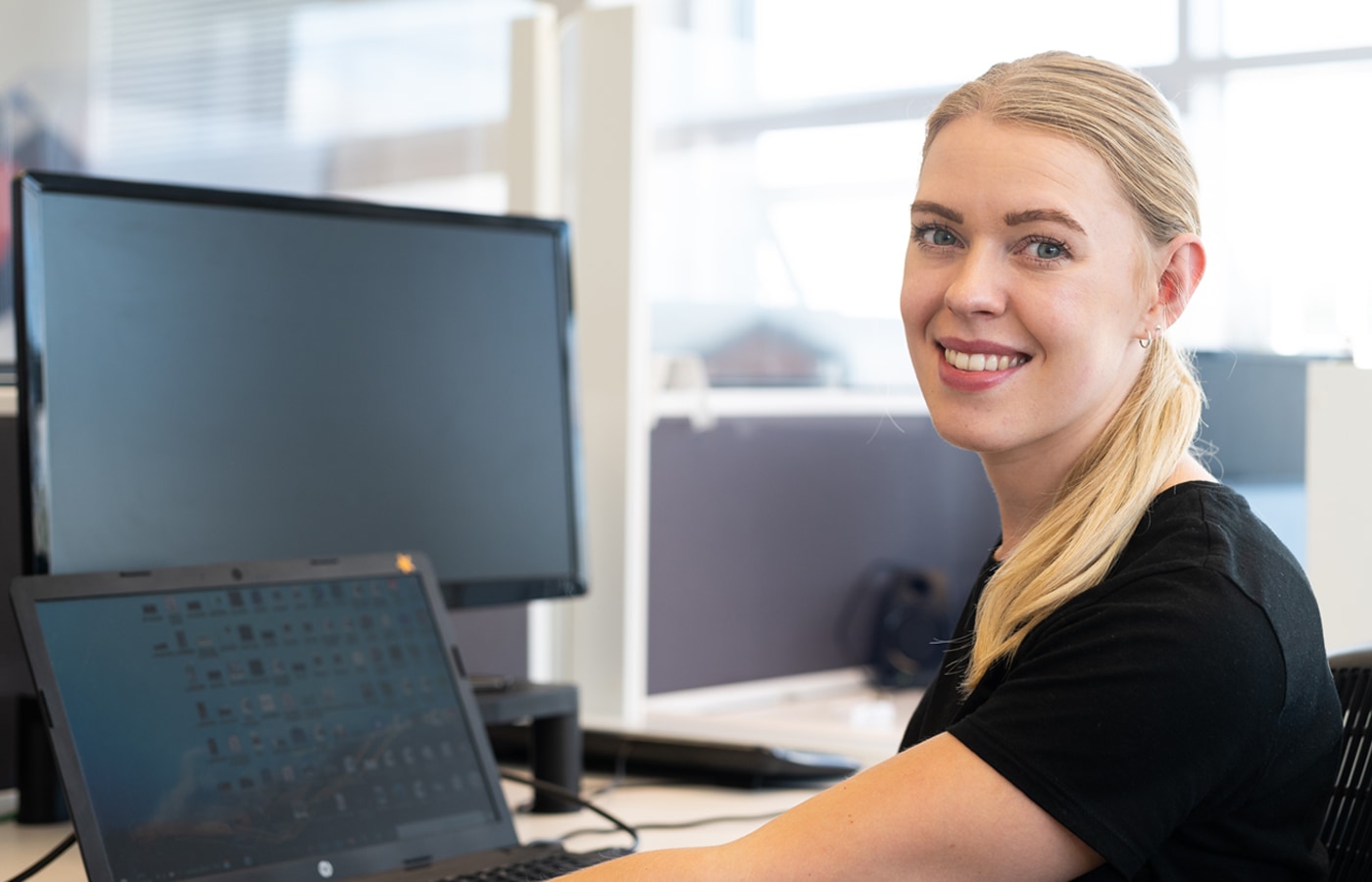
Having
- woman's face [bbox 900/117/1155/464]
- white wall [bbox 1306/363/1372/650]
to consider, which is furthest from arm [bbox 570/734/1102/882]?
white wall [bbox 1306/363/1372/650]

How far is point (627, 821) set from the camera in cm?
130

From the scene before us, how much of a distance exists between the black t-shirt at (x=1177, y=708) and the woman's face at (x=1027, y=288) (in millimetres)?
114

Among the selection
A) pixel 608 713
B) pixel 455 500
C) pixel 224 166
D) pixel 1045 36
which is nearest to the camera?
pixel 455 500

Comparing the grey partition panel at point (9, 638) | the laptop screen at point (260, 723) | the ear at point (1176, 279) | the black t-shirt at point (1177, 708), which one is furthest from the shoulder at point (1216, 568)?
the grey partition panel at point (9, 638)

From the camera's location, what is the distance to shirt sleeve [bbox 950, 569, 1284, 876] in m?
0.74

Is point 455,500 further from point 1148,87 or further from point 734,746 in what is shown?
point 1148,87

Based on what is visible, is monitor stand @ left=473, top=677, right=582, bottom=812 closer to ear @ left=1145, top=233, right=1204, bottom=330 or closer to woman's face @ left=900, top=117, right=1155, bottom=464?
woman's face @ left=900, top=117, right=1155, bottom=464

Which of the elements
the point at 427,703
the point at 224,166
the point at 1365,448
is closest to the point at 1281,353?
the point at 1365,448

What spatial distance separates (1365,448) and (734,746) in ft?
2.15

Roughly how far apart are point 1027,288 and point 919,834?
13.3 inches

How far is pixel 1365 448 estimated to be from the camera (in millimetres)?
1371

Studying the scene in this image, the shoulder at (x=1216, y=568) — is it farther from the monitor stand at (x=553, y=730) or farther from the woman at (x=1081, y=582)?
the monitor stand at (x=553, y=730)

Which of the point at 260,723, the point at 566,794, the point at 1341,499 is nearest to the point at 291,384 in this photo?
the point at 260,723

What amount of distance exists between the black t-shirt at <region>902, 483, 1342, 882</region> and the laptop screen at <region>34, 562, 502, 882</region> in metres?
0.49
